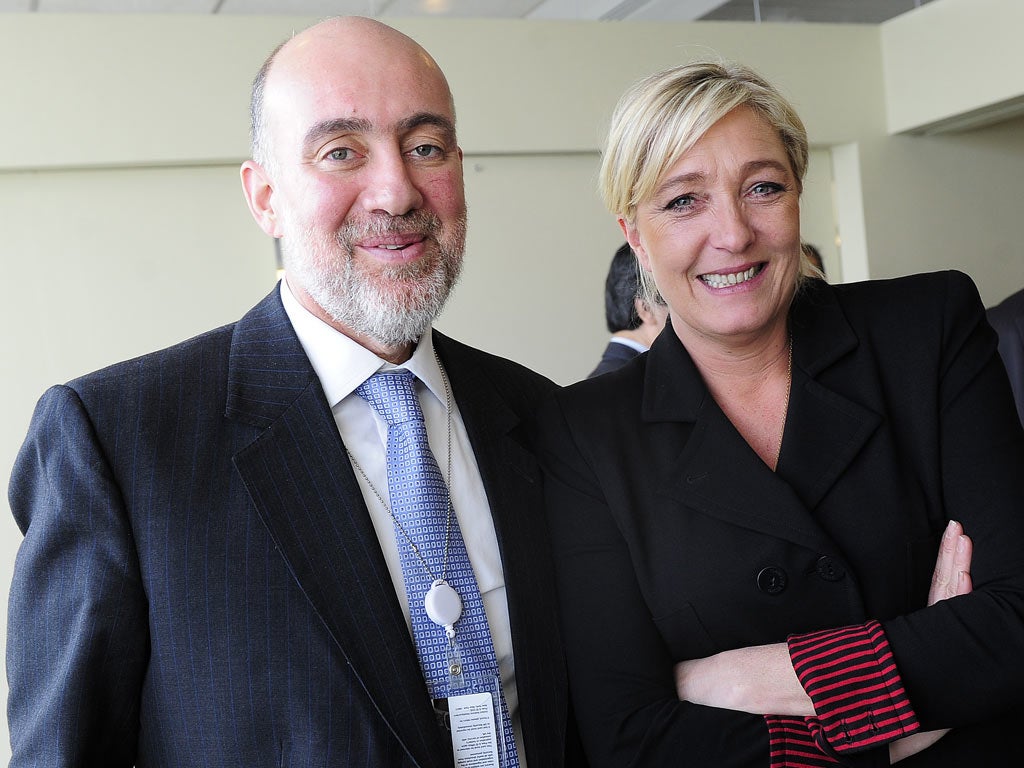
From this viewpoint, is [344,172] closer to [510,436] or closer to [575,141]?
[510,436]

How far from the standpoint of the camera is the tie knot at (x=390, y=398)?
5.67ft

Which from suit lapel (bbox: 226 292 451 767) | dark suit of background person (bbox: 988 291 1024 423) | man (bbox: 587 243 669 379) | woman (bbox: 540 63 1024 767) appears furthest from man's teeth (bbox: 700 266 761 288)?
man (bbox: 587 243 669 379)

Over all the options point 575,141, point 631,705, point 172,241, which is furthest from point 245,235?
point 631,705

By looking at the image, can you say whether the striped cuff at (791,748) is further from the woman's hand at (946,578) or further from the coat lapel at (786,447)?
the coat lapel at (786,447)

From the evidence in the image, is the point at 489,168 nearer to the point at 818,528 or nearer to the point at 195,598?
the point at 818,528

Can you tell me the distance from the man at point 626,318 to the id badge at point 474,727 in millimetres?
2063

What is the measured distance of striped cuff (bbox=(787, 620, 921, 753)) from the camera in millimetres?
1517

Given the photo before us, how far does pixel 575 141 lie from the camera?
18.1 feet

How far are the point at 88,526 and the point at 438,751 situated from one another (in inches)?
22.1

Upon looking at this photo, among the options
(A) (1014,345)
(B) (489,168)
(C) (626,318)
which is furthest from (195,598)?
(B) (489,168)

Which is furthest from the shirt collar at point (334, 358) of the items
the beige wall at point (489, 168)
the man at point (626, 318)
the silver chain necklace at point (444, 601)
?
the beige wall at point (489, 168)

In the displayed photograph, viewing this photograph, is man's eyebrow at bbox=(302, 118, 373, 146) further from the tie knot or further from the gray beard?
the tie knot

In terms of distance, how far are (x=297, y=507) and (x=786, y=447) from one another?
29.9 inches

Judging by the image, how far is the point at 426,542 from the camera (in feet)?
5.43
